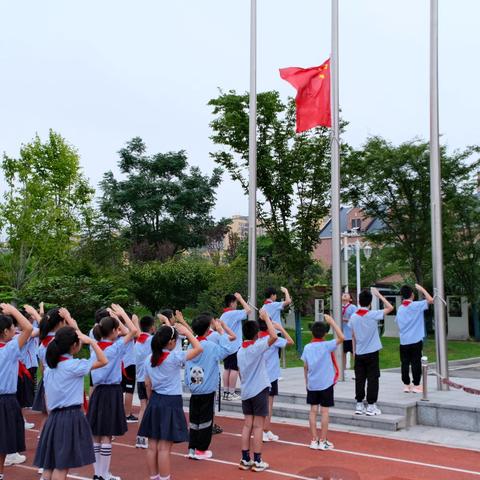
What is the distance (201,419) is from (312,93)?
758 cm

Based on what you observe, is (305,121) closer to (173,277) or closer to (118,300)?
(118,300)

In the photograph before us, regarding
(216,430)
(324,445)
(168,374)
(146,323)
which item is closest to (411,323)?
(324,445)

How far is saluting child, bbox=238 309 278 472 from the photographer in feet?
23.5

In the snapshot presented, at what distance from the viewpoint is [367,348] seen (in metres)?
9.35

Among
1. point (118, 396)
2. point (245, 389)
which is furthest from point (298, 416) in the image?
point (118, 396)

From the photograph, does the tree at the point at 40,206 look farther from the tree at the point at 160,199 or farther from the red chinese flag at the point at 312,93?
the red chinese flag at the point at 312,93

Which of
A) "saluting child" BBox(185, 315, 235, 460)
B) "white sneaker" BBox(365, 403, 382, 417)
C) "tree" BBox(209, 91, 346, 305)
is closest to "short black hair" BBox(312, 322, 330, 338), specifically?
"saluting child" BBox(185, 315, 235, 460)

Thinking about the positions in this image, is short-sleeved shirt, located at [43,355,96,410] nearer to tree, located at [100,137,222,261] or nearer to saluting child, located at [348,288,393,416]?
saluting child, located at [348,288,393,416]

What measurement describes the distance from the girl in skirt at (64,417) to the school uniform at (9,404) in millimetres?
986

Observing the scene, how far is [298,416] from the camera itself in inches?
406

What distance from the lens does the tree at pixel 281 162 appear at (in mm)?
19969

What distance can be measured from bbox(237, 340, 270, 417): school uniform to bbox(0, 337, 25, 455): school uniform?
8.46 feet

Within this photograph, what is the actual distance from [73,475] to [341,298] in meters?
6.38

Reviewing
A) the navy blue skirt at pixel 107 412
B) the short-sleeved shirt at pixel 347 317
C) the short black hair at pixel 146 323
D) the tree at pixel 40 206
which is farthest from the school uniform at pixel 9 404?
the tree at pixel 40 206
